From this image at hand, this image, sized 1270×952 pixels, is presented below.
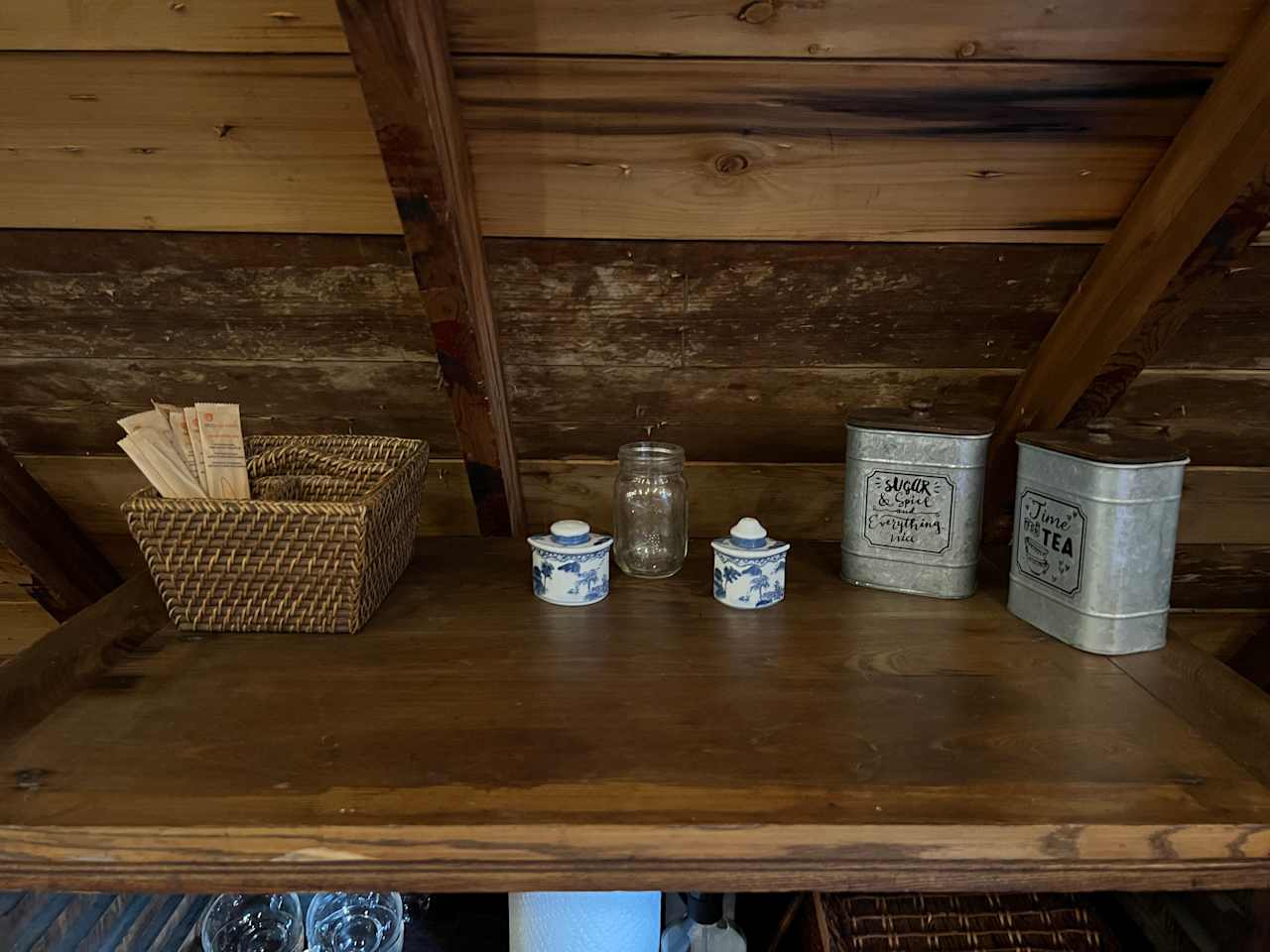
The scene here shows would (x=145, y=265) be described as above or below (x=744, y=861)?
above

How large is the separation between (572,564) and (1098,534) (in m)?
0.60

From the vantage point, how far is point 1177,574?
147 centimetres

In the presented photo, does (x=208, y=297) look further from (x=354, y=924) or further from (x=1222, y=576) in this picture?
(x=1222, y=576)

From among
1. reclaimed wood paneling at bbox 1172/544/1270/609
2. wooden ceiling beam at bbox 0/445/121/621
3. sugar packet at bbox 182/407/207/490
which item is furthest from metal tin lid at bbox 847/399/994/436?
wooden ceiling beam at bbox 0/445/121/621

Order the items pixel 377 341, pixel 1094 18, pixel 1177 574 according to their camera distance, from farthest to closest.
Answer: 1. pixel 1177 574
2. pixel 377 341
3. pixel 1094 18

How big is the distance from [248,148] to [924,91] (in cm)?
75

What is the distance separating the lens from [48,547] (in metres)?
1.39

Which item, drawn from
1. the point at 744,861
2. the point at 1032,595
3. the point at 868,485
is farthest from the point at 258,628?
the point at 1032,595

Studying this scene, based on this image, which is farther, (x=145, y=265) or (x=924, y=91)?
(x=145, y=265)

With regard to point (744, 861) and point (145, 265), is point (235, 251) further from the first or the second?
point (744, 861)

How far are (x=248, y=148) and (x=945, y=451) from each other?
890 millimetres

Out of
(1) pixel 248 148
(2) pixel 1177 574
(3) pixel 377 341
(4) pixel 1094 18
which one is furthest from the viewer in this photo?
(2) pixel 1177 574

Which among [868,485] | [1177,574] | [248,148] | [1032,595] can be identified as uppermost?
[248,148]

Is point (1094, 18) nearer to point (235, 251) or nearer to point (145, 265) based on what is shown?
point (235, 251)
